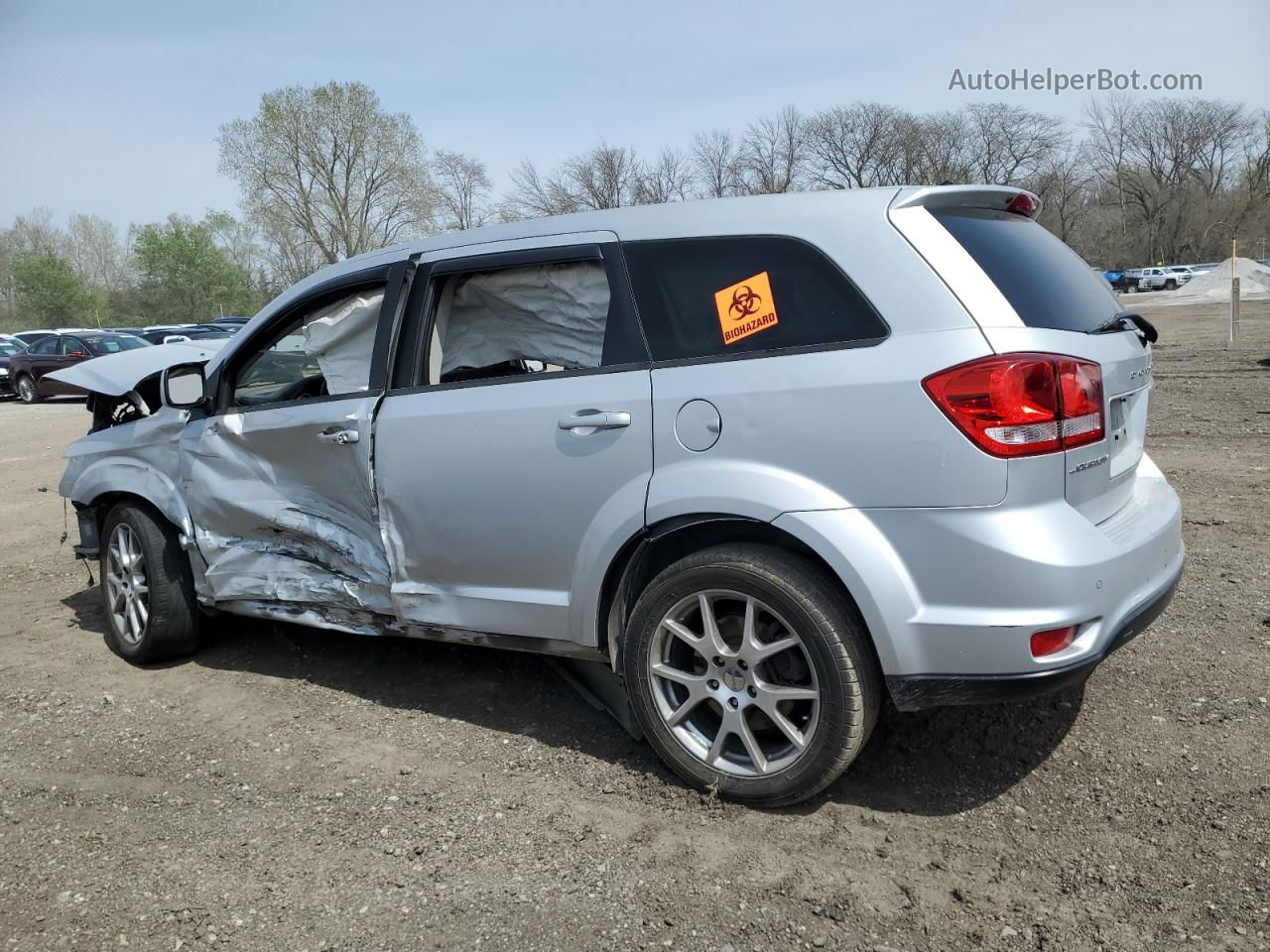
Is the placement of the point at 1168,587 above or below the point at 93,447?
below

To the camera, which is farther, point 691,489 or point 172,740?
point 172,740

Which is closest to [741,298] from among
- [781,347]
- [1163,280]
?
Result: [781,347]

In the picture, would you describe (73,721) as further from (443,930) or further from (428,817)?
(443,930)

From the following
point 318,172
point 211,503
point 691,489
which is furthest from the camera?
point 318,172

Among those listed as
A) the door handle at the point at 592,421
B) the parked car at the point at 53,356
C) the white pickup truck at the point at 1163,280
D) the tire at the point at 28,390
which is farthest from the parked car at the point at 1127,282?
the door handle at the point at 592,421

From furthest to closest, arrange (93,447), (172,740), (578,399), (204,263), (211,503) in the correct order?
(204,263) → (93,447) → (211,503) → (172,740) → (578,399)

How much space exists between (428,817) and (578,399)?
1434 millimetres

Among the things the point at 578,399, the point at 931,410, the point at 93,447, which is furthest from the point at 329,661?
the point at 931,410

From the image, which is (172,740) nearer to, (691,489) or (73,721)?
(73,721)

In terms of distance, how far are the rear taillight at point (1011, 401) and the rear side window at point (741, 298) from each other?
28 centimetres

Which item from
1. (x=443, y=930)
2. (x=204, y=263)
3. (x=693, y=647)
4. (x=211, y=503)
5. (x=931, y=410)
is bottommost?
(x=443, y=930)

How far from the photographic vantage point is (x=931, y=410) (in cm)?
279

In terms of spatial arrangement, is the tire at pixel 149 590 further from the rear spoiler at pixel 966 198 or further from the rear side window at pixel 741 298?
the rear spoiler at pixel 966 198

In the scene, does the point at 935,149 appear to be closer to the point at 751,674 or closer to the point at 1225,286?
the point at 1225,286
